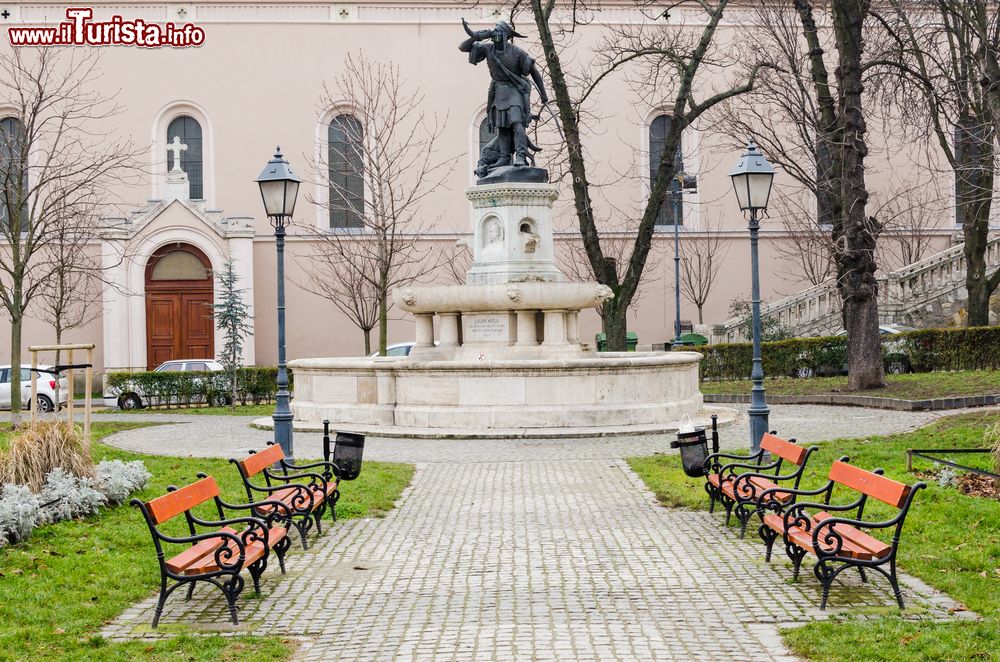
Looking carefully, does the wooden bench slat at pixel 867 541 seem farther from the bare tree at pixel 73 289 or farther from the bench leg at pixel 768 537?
the bare tree at pixel 73 289

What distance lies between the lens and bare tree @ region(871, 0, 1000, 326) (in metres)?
20.4

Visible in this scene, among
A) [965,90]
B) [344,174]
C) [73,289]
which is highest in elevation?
[344,174]

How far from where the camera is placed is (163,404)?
93.6 feet

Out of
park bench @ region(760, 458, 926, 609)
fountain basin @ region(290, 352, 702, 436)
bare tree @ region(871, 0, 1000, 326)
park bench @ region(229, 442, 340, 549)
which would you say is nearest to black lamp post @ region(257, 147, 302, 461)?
park bench @ region(229, 442, 340, 549)

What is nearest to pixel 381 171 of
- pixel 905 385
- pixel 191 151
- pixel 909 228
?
pixel 191 151

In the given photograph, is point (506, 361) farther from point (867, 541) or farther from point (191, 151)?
point (191, 151)

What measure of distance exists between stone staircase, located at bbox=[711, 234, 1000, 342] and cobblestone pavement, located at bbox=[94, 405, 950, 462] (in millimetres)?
14997

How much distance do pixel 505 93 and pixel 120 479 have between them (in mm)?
12013

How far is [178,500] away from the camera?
7367mm

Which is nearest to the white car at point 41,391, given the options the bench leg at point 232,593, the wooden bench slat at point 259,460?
the wooden bench slat at point 259,460

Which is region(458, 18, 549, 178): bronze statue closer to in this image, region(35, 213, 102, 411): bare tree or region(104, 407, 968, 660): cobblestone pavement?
region(104, 407, 968, 660): cobblestone pavement

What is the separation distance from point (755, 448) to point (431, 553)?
18.2ft

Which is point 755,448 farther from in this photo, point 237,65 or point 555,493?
point 237,65

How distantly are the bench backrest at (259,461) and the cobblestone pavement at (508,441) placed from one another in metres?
4.87
